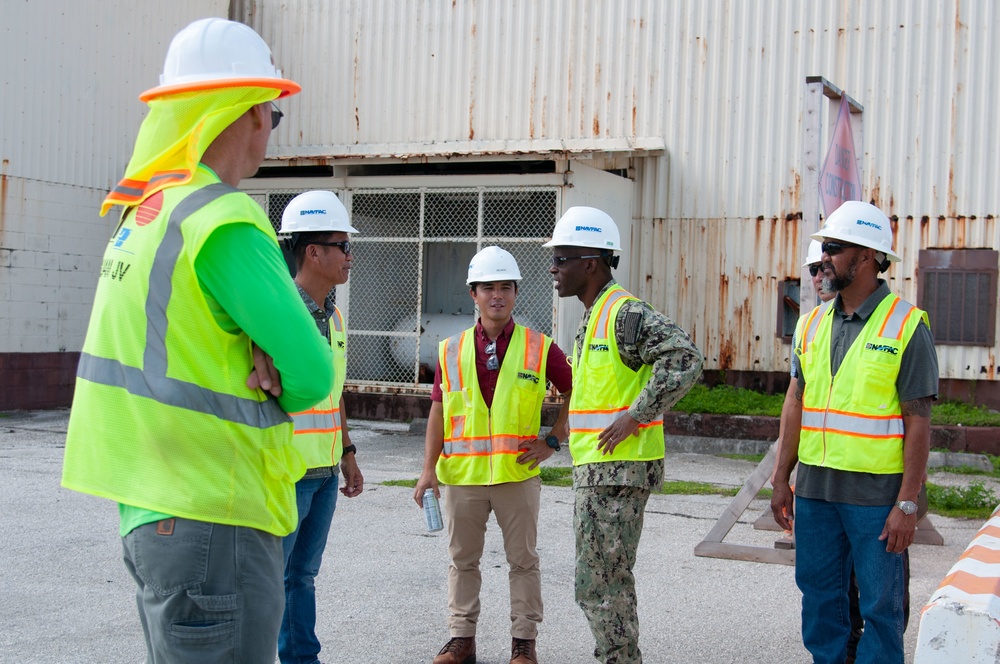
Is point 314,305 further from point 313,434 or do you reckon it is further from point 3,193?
point 3,193

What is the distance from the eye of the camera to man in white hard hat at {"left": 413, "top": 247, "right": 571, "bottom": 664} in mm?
4758

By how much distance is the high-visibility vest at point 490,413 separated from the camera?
15.9ft

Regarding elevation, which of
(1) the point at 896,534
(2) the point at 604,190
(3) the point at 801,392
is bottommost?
(1) the point at 896,534

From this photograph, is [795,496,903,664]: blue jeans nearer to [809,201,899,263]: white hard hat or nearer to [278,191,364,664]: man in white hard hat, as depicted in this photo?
[809,201,899,263]: white hard hat

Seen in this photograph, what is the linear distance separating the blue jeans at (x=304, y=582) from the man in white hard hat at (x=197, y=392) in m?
2.03

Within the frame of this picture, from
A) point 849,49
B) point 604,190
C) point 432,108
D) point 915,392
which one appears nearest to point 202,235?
point 915,392

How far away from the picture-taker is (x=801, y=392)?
4484 mm

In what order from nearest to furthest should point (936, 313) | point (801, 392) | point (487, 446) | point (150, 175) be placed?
point (150, 175) < point (801, 392) < point (487, 446) < point (936, 313)

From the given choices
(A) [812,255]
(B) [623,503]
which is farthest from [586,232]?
(A) [812,255]

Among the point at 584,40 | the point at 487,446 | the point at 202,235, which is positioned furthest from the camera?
the point at 584,40

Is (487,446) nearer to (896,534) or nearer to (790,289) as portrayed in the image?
(896,534)

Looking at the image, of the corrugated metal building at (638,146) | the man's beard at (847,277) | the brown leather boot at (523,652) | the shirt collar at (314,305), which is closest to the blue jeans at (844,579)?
the man's beard at (847,277)

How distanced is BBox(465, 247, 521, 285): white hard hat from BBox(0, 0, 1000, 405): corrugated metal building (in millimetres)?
7699

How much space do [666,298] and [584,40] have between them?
3919mm
